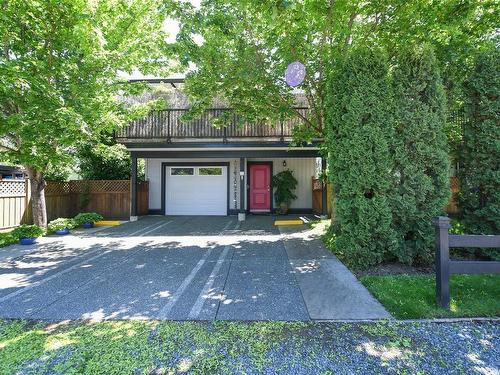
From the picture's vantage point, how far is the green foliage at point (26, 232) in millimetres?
7117

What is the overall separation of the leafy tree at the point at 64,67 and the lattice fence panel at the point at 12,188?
830mm

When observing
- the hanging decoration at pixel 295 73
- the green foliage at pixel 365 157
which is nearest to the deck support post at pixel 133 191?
the hanging decoration at pixel 295 73

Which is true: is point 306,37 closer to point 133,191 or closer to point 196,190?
point 133,191

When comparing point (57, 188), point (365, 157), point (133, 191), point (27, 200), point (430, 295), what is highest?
point (365, 157)

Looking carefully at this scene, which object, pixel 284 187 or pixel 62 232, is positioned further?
pixel 284 187

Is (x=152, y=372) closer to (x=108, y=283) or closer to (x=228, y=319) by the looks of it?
(x=228, y=319)

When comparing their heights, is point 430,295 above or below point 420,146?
below

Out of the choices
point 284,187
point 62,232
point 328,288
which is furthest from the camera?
point 284,187

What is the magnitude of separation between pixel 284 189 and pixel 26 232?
8.74 m

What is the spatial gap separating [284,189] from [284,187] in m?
0.09

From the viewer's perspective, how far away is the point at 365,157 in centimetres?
451

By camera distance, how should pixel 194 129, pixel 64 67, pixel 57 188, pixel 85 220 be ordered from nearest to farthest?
pixel 64 67 → pixel 85 220 → pixel 57 188 → pixel 194 129

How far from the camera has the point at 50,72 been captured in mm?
6484

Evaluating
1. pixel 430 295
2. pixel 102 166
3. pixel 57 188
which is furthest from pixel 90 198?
pixel 430 295
